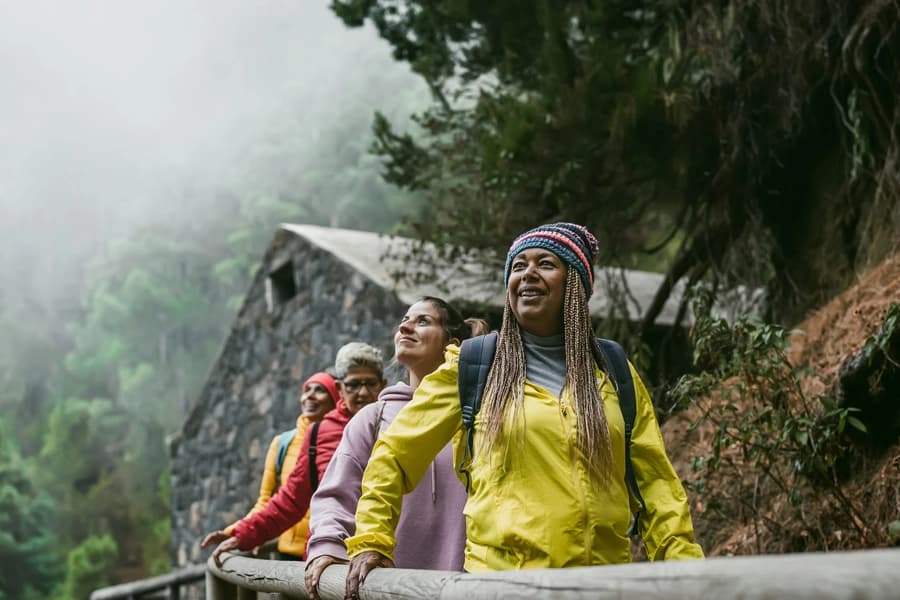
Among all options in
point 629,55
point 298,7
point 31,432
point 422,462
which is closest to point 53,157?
point 298,7

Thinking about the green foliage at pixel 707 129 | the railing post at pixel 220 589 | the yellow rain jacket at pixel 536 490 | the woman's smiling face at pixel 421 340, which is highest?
the green foliage at pixel 707 129

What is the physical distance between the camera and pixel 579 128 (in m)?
6.32

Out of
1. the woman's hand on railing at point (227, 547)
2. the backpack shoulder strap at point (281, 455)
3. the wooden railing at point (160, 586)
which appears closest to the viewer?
the woman's hand on railing at point (227, 547)

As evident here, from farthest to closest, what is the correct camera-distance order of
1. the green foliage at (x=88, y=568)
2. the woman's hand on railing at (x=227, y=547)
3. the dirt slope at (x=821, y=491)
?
the green foliage at (x=88, y=568)
the dirt slope at (x=821, y=491)
the woman's hand on railing at (x=227, y=547)

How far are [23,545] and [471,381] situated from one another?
100ft

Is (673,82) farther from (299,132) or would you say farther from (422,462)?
(299,132)

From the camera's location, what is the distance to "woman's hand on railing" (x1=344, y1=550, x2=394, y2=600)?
208cm

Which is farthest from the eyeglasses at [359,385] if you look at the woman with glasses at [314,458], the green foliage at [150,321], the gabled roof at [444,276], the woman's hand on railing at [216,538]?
the green foliage at [150,321]

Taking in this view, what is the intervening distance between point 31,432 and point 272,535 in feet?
153

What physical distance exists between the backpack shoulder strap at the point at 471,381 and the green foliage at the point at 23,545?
2988 centimetres

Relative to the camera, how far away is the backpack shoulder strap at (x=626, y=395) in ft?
7.61

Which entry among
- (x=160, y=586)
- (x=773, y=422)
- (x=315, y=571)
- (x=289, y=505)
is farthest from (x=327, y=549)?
(x=160, y=586)

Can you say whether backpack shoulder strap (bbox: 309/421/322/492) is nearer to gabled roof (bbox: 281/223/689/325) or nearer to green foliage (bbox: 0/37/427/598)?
gabled roof (bbox: 281/223/689/325)

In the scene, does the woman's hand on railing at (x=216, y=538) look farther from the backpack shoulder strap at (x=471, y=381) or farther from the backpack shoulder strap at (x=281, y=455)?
the backpack shoulder strap at (x=471, y=381)
